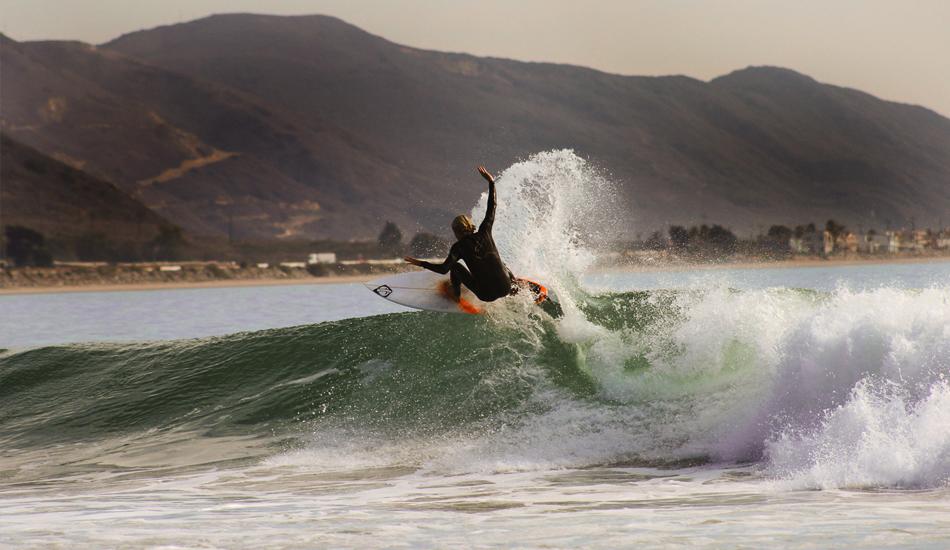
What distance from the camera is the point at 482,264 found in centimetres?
923

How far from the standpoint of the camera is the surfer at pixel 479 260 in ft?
29.3

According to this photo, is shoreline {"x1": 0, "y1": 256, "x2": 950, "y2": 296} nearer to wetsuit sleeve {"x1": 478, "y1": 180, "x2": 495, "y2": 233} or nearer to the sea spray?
the sea spray

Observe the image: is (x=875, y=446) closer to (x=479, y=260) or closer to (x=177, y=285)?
(x=479, y=260)

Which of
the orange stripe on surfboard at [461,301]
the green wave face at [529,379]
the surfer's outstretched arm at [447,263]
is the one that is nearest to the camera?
the green wave face at [529,379]

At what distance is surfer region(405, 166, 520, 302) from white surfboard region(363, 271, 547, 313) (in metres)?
0.73

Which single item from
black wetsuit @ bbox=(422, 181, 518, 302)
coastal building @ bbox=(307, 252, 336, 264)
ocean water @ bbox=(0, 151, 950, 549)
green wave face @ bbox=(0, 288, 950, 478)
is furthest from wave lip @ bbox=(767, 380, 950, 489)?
coastal building @ bbox=(307, 252, 336, 264)

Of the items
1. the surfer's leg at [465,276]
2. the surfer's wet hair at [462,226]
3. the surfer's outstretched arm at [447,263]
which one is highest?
the surfer's wet hair at [462,226]

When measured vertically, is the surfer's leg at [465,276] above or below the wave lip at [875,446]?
above

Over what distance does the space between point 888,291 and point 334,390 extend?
23.0 feet

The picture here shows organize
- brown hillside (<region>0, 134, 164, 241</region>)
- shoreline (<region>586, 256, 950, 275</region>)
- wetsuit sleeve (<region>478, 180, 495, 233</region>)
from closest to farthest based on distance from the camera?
wetsuit sleeve (<region>478, 180, 495, 233</region>), brown hillside (<region>0, 134, 164, 241</region>), shoreline (<region>586, 256, 950, 275</region>)

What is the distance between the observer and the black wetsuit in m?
9.02

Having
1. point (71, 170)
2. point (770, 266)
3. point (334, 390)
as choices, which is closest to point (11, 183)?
point (71, 170)

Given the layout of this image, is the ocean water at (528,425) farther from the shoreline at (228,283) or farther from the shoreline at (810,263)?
the shoreline at (810,263)

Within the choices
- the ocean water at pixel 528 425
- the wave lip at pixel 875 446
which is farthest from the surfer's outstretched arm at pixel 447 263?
the wave lip at pixel 875 446
